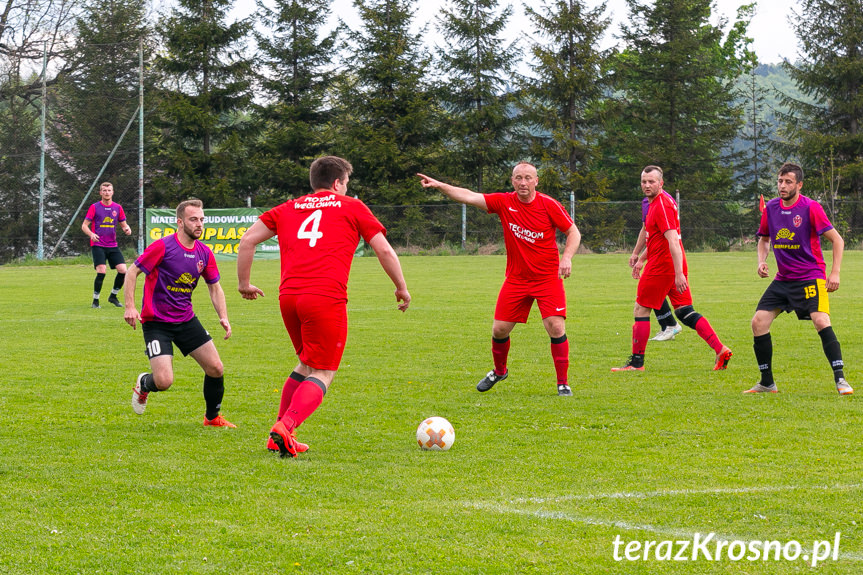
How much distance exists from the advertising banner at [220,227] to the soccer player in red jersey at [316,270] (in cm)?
2857

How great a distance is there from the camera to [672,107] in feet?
156

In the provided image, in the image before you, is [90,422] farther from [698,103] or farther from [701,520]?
[698,103]

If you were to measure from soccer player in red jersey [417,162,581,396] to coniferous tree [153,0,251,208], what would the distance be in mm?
35791

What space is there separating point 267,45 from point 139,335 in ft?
116

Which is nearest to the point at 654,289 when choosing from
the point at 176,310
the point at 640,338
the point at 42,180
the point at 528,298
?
the point at 640,338

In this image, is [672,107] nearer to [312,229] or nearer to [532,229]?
[532,229]

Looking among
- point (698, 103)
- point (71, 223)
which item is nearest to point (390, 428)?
point (71, 223)

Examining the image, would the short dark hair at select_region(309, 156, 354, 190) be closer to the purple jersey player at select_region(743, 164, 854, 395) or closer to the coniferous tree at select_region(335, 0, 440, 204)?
the purple jersey player at select_region(743, 164, 854, 395)

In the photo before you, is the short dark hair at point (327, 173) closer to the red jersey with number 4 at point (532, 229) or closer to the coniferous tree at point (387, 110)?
the red jersey with number 4 at point (532, 229)

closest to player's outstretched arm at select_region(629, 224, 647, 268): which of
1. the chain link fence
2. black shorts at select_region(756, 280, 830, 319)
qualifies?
black shorts at select_region(756, 280, 830, 319)

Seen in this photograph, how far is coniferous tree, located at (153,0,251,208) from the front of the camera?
42969mm

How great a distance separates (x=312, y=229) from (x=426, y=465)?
166 centimetres

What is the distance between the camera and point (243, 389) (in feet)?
28.4

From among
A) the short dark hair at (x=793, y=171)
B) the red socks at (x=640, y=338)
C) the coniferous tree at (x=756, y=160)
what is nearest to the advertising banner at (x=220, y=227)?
the red socks at (x=640, y=338)
